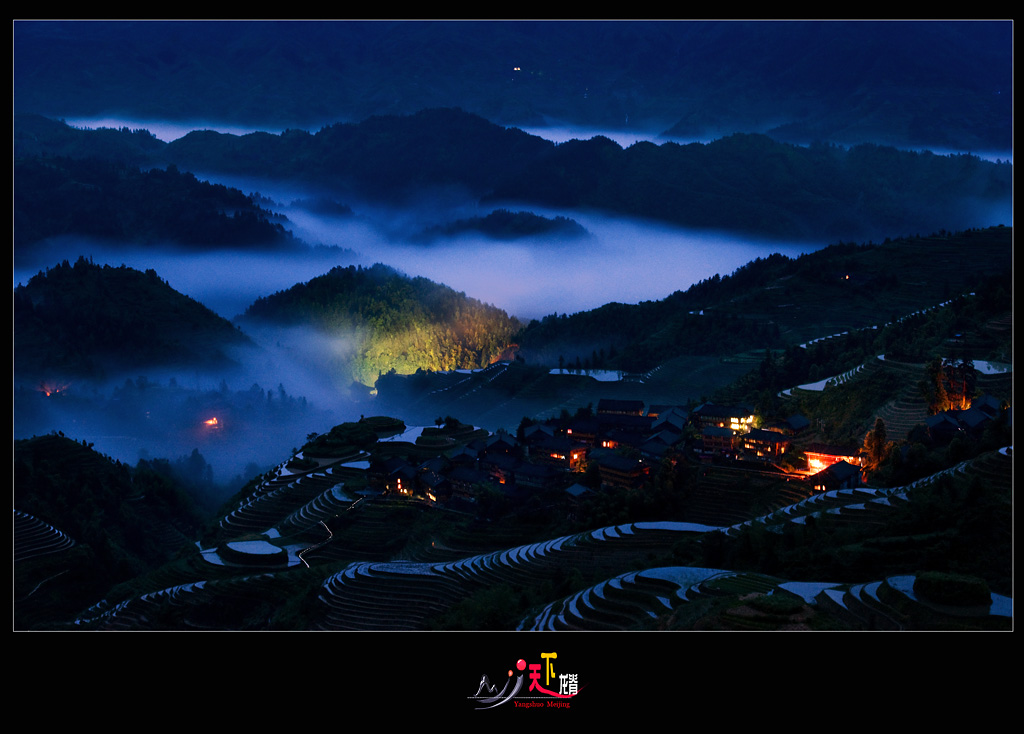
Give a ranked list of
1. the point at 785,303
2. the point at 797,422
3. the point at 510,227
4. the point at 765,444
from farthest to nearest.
Answer: the point at 785,303
the point at 510,227
the point at 797,422
the point at 765,444

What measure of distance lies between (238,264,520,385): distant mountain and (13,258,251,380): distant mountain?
3.18 metres

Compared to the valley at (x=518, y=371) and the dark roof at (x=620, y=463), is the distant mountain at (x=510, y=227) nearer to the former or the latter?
the valley at (x=518, y=371)

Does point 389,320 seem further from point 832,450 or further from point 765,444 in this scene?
point 832,450

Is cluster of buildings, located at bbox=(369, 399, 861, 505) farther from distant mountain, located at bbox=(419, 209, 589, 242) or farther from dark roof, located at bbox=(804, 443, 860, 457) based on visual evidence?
distant mountain, located at bbox=(419, 209, 589, 242)

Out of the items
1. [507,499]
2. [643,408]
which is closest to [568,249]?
[643,408]

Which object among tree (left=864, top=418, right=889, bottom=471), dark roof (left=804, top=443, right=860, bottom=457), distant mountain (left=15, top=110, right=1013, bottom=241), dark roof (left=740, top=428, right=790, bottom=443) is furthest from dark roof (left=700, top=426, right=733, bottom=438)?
distant mountain (left=15, top=110, right=1013, bottom=241)

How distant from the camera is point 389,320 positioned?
30.7 m

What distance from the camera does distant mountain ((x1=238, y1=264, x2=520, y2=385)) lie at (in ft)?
95.7

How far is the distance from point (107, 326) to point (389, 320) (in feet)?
28.7

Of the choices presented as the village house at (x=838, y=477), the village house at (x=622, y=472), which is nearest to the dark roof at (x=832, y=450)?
the village house at (x=838, y=477)

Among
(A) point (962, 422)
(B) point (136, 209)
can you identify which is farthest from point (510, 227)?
(A) point (962, 422)

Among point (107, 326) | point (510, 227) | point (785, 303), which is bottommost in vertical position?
point (785, 303)

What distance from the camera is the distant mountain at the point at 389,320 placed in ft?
95.7
